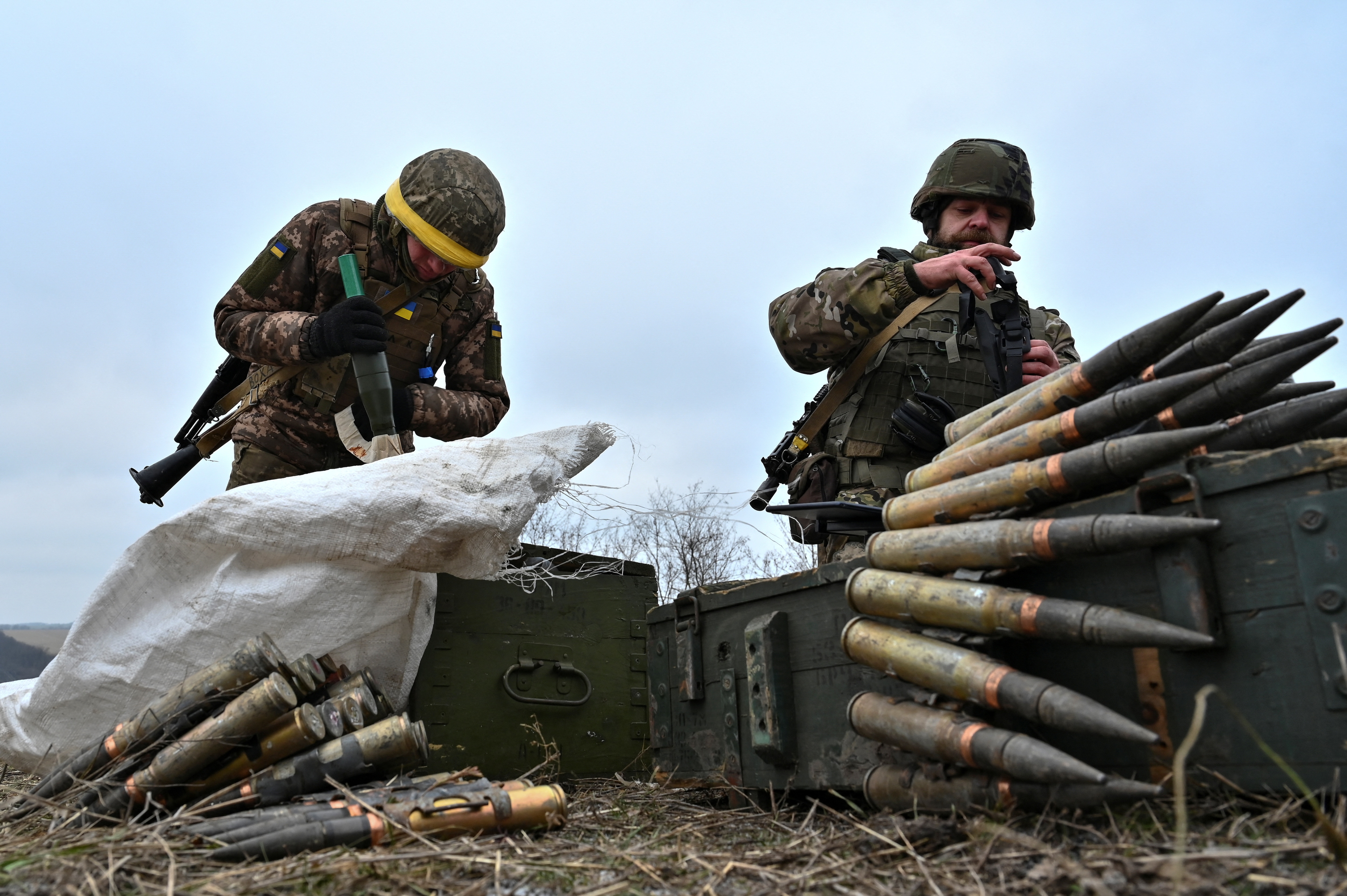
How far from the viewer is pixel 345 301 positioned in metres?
4.22

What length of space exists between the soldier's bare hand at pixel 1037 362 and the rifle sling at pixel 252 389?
2682 millimetres

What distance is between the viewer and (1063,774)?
6.47 ft

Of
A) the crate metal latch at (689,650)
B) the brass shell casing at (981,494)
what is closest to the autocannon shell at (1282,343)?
the brass shell casing at (981,494)

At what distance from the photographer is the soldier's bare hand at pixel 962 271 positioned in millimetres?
3725

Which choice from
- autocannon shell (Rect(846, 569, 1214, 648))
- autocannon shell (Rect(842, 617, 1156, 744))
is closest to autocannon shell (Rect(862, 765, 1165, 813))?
autocannon shell (Rect(842, 617, 1156, 744))

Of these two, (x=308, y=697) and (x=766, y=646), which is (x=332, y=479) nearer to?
(x=308, y=697)

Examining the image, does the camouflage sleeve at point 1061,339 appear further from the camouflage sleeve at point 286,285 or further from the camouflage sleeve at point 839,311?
the camouflage sleeve at point 286,285

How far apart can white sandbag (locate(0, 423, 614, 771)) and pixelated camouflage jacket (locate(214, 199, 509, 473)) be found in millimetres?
1139

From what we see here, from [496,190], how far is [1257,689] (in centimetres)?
368

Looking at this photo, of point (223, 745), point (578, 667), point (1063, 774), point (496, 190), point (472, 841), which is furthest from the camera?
point (496, 190)

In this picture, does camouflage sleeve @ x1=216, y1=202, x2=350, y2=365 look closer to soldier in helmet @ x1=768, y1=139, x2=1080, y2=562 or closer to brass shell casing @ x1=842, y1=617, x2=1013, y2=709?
soldier in helmet @ x1=768, y1=139, x2=1080, y2=562

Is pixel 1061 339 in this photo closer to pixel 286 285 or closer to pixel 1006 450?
pixel 1006 450

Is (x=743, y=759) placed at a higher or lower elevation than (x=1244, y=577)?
lower

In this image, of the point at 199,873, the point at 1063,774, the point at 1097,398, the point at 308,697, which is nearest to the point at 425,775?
→ the point at 308,697
